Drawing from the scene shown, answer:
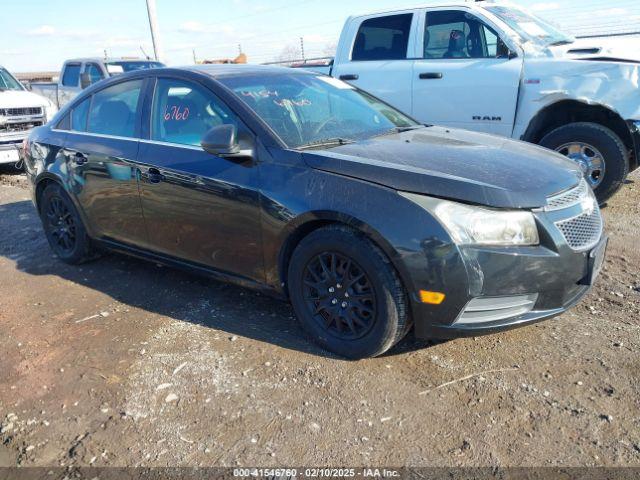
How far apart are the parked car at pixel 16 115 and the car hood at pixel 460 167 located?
7.76 meters

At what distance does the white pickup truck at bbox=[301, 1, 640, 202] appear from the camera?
5215mm

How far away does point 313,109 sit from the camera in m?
3.72

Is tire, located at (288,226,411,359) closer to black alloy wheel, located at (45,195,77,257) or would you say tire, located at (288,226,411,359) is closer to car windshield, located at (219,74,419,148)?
car windshield, located at (219,74,419,148)

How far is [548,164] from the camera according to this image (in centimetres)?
316

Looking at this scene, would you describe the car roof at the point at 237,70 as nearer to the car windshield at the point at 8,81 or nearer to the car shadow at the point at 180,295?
the car shadow at the point at 180,295

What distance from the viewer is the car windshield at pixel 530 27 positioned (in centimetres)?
593

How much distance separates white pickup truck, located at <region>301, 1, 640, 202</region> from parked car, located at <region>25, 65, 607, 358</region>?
79.3 inches

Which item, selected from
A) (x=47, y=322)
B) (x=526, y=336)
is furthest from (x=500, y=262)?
(x=47, y=322)

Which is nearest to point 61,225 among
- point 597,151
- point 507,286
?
point 507,286

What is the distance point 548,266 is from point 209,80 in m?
2.41

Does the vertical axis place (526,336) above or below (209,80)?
below

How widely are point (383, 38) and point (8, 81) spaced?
7526mm

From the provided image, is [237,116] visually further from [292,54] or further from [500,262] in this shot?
[292,54]

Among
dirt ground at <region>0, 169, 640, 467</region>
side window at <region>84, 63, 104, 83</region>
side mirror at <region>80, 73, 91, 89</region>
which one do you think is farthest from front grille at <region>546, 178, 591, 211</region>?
side window at <region>84, 63, 104, 83</region>
